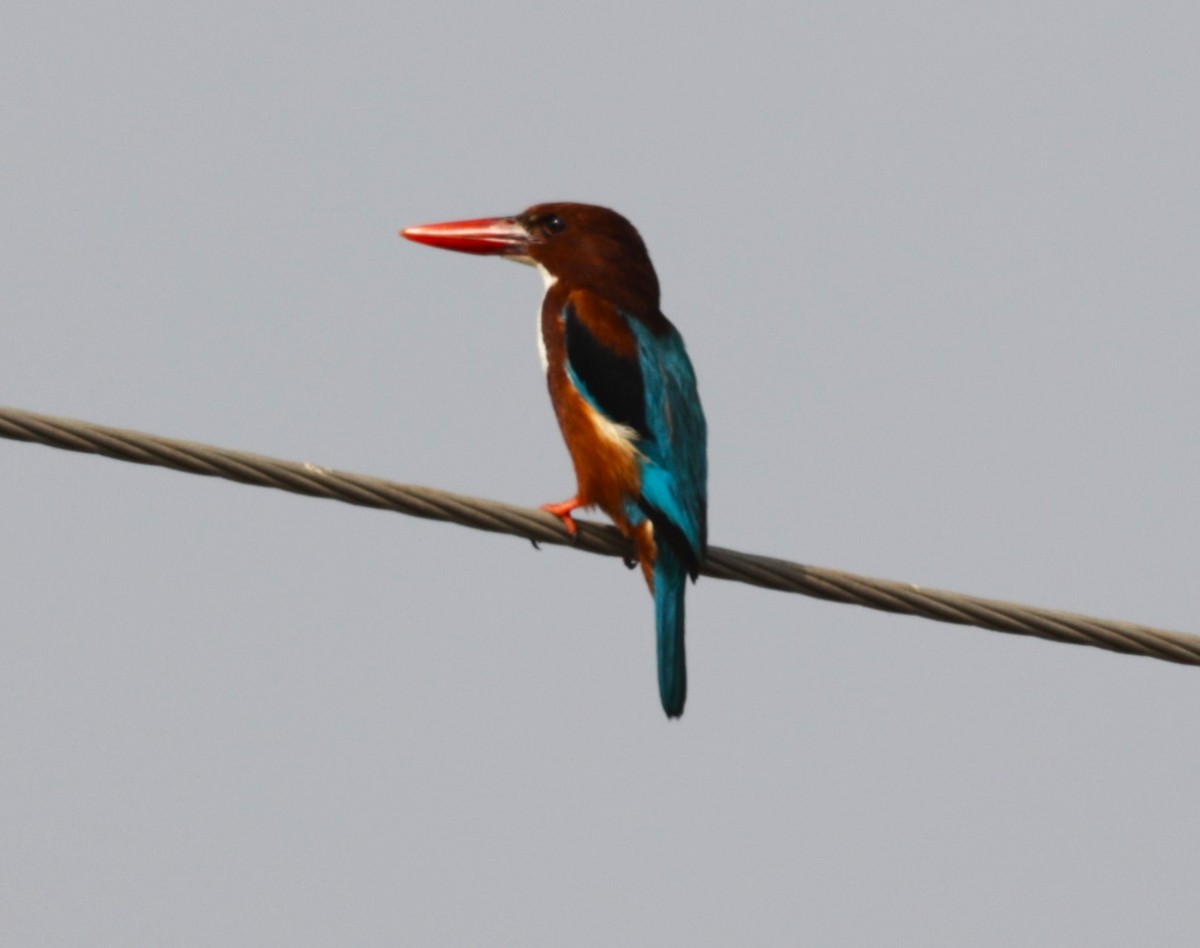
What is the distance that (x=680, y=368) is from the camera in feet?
20.6

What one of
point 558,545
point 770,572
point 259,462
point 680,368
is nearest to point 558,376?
point 680,368

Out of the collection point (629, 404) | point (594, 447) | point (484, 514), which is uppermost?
point (629, 404)

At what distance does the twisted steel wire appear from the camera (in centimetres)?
445

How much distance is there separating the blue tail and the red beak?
6.15 feet

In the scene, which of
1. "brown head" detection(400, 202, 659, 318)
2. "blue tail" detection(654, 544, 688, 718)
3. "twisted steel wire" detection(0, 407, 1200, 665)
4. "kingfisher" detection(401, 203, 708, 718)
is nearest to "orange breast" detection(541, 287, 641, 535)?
"kingfisher" detection(401, 203, 708, 718)

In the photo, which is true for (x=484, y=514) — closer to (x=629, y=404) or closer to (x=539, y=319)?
(x=629, y=404)

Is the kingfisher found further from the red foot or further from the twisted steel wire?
the twisted steel wire

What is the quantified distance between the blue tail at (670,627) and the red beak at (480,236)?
1873mm

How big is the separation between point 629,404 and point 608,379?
0.42 ft

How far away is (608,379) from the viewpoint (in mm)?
6086

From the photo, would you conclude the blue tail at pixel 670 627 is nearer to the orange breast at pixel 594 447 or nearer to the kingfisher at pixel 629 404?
the kingfisher at pixel 629 404

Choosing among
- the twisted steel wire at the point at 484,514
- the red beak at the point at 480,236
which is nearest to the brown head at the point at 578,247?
the red beak at the point at 480,236

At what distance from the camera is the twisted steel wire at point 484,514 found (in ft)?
14.6

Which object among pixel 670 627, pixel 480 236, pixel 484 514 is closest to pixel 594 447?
pixel 670 627
